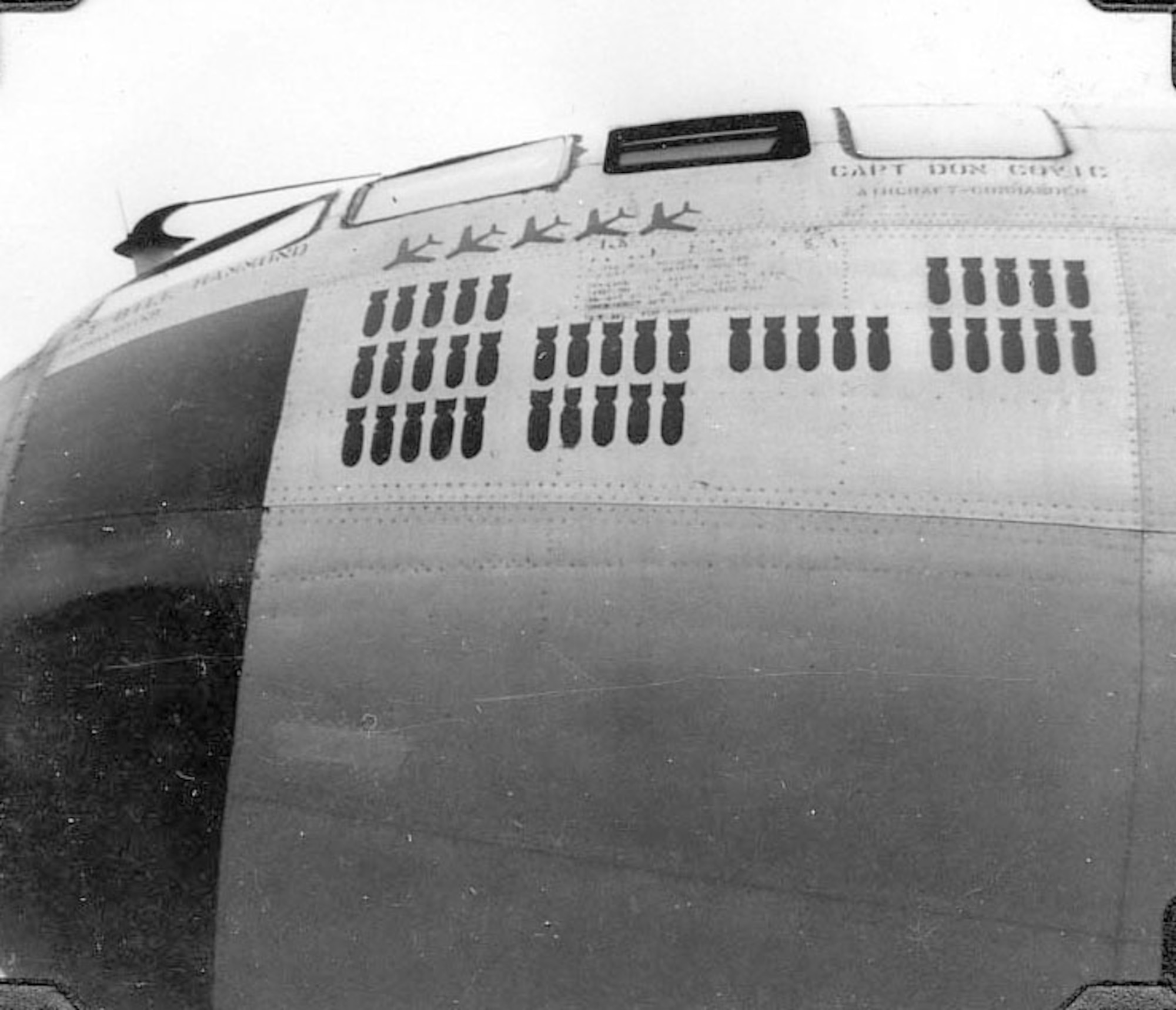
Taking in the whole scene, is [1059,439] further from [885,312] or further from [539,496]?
[539,496]

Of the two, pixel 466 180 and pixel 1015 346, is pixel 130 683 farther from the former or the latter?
pixel 1015 346

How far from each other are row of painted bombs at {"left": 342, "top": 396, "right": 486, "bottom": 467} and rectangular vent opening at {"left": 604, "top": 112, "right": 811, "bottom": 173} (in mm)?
1475

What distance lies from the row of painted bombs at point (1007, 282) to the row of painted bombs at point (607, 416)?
1104mm

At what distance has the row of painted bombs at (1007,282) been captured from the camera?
4.41m

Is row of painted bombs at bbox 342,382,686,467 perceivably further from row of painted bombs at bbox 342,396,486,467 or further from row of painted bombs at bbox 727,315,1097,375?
row of painted bombs at bbox 727,315,1097,375

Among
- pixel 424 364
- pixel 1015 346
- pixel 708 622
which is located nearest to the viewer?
pixel 708 622

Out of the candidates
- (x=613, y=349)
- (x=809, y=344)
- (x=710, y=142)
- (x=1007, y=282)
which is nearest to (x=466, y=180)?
(x=710, y=142)

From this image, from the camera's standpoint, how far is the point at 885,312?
4.44 m

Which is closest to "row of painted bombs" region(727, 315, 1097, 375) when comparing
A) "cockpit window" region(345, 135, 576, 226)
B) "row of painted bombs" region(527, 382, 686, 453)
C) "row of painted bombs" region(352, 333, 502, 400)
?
"row of painted bombs" region(527, 382, 686, 453)

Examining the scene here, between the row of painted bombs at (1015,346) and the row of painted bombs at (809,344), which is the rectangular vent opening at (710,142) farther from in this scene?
the row of painted bombs at (1015,346)

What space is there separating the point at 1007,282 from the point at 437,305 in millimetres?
2296

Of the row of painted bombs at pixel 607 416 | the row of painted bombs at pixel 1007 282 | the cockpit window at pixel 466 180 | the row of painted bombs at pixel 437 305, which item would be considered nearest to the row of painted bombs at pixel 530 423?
the row of painted bombs at pixel 607 416

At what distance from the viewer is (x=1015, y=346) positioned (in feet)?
14.1

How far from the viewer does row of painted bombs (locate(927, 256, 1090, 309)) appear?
441 centimetres
